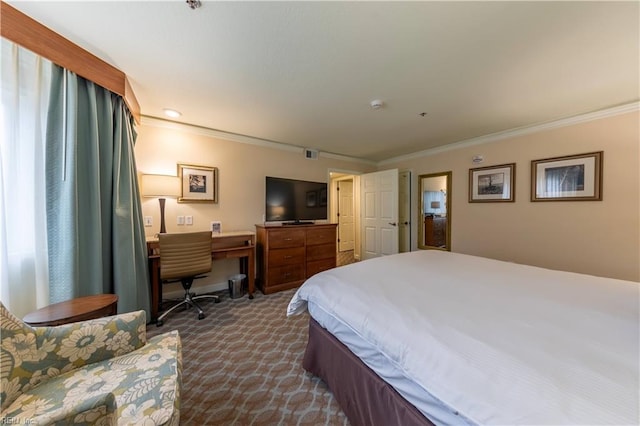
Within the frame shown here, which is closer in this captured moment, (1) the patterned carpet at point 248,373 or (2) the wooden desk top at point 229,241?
(1) the patterned carpet at point 248,373

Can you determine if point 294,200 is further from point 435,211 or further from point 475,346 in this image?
point 475,346

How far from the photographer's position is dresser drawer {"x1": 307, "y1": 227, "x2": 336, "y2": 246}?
3533 millimetres

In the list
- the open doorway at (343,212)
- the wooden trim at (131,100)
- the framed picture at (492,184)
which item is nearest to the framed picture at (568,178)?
the framed picture at (492,184)

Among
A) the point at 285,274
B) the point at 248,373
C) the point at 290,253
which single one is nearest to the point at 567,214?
the point at 290,253

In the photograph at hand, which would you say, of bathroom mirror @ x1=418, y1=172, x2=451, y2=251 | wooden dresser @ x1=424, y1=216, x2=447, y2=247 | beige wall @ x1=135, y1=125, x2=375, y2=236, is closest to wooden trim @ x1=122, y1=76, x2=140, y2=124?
beige wall @ x1=135, y1=125, x2=375, y2=236

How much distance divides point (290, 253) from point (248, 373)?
1.82 meters

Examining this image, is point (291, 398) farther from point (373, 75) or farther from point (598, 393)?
point (373, 75)

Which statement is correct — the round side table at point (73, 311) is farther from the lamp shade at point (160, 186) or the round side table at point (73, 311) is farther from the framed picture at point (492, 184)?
the framed picture at point (492, 184)

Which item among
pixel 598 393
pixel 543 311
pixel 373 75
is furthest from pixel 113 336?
pixel 373 75

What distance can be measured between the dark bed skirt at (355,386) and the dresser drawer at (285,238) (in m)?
1.74

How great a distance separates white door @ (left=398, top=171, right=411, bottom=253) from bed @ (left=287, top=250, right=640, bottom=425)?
275 cm

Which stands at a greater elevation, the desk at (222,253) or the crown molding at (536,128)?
the crown molding at (536,128)

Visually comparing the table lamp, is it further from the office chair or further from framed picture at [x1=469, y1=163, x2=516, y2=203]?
framed picture at [x1=469, y1=163, x2=516, y2=203]

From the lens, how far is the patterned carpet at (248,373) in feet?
4.27
